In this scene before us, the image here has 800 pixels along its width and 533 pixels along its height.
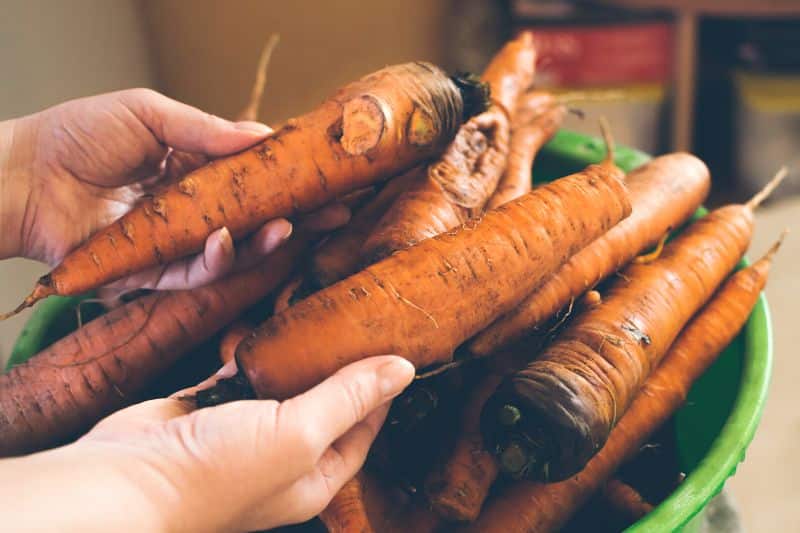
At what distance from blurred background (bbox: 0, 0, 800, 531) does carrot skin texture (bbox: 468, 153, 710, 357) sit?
0.74 m

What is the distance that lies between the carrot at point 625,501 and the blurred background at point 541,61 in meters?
0.79

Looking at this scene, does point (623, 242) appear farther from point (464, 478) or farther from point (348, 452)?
point (348, 452)

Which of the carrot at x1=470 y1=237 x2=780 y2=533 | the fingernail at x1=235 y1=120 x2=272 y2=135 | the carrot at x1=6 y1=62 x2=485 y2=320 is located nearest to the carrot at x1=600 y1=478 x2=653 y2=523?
the carrot at x1=470 y1=237 x2=780 y2=533

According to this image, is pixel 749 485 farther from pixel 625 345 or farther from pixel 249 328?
pixel 249 328

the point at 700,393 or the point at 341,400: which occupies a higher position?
the point at 341,400

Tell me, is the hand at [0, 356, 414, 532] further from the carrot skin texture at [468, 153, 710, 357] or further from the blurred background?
the blurred background

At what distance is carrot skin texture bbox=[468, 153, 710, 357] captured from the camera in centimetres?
95

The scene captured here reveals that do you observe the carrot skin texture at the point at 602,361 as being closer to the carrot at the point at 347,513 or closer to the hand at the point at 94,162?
the carrot at the point at 347,513

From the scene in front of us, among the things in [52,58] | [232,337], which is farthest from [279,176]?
[52,58]

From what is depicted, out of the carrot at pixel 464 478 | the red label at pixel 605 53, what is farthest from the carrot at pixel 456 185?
the red label at pixel 605 53

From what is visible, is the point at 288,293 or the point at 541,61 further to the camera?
the point at 541,61

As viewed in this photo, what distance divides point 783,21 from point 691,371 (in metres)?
1.68

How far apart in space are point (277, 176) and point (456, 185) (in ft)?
0.78

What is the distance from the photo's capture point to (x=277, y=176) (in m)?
1.00
